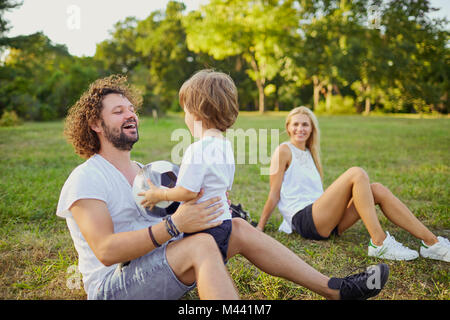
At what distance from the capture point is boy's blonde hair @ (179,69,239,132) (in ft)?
6.20

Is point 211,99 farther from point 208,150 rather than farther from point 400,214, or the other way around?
point 400,214

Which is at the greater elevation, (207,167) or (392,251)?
(207,167)

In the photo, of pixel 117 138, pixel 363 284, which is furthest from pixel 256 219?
pixel 117 138

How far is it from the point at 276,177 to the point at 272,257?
1.59 meters

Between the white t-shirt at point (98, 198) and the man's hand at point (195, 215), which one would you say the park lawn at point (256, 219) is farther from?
the man's hand at point (195, 215)

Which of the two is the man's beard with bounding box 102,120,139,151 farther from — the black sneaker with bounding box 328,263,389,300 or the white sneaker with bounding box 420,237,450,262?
the white sneaker with bounding box 420,237,450,262

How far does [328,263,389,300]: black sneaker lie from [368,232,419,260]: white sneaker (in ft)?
3.45

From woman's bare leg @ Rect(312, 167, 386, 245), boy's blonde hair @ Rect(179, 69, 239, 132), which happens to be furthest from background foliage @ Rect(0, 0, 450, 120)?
boy's blonde hair @ Rect(179, 69, 239, 132)

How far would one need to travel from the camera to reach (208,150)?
70.0 inches

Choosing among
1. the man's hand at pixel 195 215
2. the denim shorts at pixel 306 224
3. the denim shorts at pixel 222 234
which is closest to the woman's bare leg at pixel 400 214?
the denim shorts at pixel 306 224

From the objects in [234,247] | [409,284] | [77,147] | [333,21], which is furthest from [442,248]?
[333,21]

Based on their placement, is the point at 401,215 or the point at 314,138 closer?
the point at 401,215

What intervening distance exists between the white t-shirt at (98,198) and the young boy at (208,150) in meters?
0.17

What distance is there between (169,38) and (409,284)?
40578 mm
